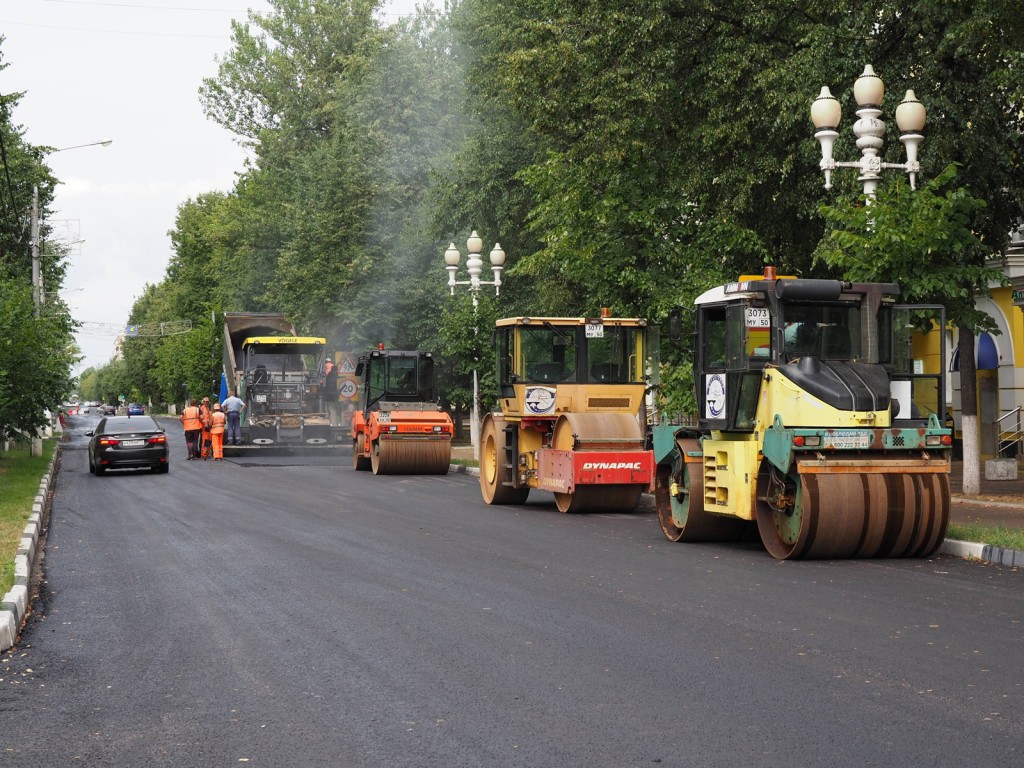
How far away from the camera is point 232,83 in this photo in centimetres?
6844

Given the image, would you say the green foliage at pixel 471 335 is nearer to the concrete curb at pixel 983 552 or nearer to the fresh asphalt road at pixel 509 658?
the fresh asphalt road at pixel 509 658

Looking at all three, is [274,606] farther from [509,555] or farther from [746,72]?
[746,72]

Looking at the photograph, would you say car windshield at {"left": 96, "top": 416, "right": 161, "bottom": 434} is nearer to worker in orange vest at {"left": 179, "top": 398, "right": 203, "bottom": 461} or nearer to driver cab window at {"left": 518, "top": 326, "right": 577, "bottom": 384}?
worker in orange vest at {"left": 179, "top": 398, "right": 203, "bottom": 461}

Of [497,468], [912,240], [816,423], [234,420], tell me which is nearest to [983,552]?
[816,423]

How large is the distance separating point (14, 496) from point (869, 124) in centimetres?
1433

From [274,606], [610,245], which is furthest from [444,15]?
[274,606]

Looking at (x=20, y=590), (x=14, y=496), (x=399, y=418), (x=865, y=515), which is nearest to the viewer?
(x=20, y=590)

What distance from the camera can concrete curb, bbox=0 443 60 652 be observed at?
9258 mm

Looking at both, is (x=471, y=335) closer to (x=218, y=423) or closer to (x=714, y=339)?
(x=218, y=423)

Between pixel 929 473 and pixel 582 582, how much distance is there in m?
3.83

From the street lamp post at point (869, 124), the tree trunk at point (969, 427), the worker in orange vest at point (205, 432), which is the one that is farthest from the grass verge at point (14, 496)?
the tree trunk at point (969, 427)

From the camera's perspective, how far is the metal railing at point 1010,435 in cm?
2959

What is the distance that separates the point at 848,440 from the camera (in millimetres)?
13125

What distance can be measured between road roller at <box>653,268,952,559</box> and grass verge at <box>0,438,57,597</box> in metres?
7.11
